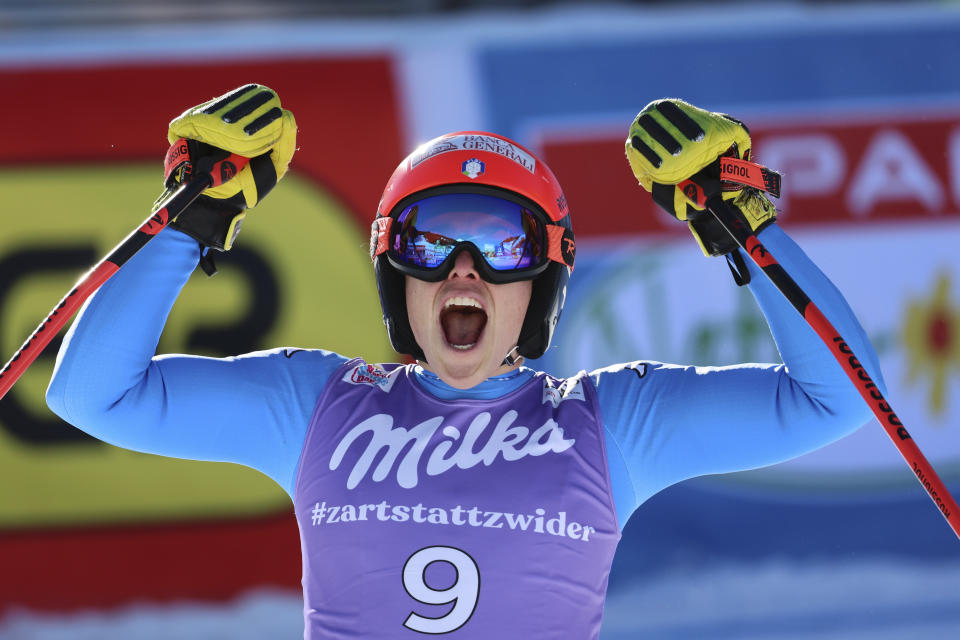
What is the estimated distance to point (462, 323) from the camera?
→ 193 cm

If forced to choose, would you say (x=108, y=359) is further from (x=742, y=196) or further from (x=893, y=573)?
(x=893, y=573)

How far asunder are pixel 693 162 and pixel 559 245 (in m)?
0.29

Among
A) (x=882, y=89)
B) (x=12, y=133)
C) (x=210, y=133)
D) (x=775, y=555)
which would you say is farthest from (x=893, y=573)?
(x=12, y=133)

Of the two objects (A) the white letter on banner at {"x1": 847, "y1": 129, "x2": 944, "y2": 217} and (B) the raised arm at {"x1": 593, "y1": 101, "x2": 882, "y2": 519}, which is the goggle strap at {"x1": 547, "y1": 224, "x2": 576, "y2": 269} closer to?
(B) the raised arm at {"x1": 593, "y1": 101, "x2": 882, "y2": 519}

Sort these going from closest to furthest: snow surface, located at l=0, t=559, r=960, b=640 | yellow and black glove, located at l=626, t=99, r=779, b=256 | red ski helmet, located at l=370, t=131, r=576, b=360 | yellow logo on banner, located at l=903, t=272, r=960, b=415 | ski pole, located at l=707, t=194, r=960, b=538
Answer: ski pole, located at l=707, t=194, r=960, b=538, yellow and black glove, located at l=626, t=99, r=779, b=256, red ski helmet, located at l=370, t=131, r=576, b=360, snow surface, located at l=0, t=559, r=960, b=640, yellow logo on banner, located at l=903, t=272, r=960, b=415

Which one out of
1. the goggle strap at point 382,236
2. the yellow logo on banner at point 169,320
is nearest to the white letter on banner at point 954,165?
the yellow logo on banner at point 169,320

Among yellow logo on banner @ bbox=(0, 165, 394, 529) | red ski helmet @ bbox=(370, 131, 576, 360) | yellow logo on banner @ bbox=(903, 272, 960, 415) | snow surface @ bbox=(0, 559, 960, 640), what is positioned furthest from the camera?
yellow logo on banner @ bbox=(903, 272, 960, 415)

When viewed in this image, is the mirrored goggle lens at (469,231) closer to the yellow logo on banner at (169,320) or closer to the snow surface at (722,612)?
the yellow logo on banner at (169,320)

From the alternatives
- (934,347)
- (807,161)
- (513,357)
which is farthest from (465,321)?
(934,347)

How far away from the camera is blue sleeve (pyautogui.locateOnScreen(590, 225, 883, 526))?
1.76 metres

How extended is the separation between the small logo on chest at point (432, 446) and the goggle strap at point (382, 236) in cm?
31

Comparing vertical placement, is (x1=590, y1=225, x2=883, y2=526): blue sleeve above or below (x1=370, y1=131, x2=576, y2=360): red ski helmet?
below

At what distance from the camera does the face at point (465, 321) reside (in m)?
1.84

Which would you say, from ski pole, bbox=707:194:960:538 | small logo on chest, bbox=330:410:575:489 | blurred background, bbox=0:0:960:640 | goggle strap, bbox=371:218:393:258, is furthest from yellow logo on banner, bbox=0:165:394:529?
ski pole, bbox=707:194:960:538
